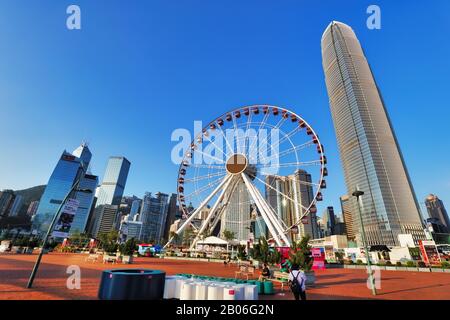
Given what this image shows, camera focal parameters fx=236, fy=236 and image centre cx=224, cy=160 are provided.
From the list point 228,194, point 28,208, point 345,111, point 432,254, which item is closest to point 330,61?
point 345,111

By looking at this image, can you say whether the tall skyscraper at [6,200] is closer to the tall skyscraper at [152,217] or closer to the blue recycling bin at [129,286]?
the tall skyscraper at [152,217]

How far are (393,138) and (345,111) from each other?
2784cm

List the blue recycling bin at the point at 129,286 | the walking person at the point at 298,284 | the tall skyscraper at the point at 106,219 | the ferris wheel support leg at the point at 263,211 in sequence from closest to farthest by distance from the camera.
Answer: the blue recycling bin at the point at 129,286 → the walking person at the point at 298,284 → the ferris wheel support leg at the point at 263,211 → the tall skyscraper at the point at 106,219

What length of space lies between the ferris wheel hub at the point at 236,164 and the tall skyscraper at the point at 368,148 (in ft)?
307

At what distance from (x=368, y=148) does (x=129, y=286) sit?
440 feet

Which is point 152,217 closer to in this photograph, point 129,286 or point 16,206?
point 16,206

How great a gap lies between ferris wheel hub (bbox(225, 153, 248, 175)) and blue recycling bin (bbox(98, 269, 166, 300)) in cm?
2982

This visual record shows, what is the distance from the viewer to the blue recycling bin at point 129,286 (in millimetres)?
7801

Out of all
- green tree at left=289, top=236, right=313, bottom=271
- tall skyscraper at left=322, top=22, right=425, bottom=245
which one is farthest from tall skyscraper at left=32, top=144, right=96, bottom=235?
tall skyscraper at left=322, top=22, right=425, bottom=245

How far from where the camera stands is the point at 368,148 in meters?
Answer: 118

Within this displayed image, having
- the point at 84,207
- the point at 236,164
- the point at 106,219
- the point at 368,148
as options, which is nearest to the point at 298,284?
the point at 236,164

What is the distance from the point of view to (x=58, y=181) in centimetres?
15312

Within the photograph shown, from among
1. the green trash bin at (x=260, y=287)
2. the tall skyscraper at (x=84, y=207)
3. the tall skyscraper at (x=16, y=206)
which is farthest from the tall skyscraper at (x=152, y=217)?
the green trash bin at (x=260, y=287)

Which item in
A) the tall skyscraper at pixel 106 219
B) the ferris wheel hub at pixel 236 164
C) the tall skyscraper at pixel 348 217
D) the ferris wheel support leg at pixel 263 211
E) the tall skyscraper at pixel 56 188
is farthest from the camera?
the tall skyscraper at pixel 106 219
